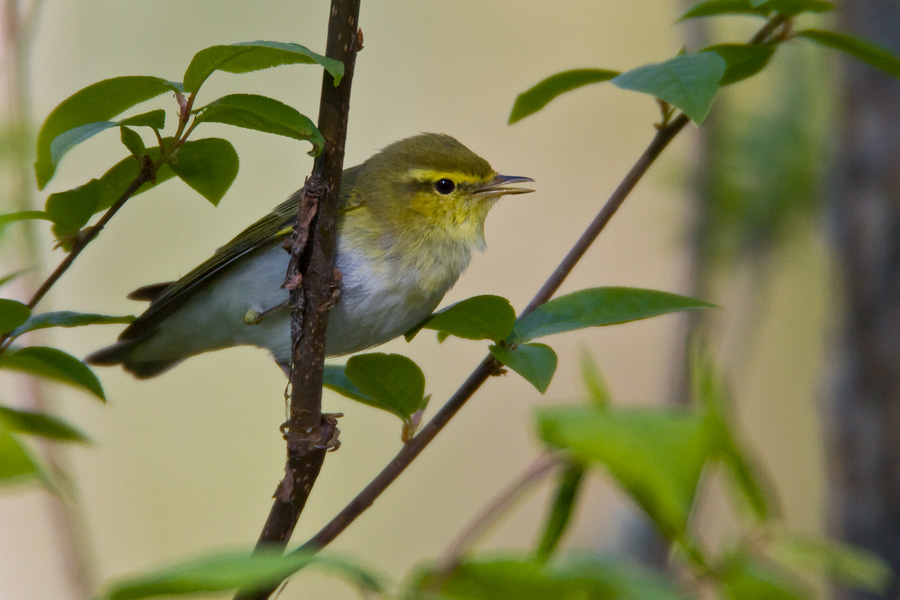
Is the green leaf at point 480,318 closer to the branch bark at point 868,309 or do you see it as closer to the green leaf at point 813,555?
the green leaf at point 813,555

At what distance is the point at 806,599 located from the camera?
3.26 feet

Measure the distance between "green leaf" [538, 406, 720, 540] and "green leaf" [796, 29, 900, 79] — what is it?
3.39 feet

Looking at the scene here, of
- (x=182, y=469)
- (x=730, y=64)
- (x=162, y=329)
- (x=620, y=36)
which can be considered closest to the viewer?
(x=730, y=64)

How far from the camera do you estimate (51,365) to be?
53.8 inches

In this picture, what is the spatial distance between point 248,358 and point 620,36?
13.3 feet

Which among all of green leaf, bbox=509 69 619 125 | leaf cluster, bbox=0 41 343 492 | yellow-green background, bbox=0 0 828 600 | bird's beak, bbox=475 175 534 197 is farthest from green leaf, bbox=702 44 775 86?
yellow-green background, bbox=0 0 828 600

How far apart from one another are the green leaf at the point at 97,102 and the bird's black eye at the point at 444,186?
64.9 inches

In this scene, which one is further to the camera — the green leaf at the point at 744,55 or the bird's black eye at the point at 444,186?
the bird's black eye at the point at 444,186

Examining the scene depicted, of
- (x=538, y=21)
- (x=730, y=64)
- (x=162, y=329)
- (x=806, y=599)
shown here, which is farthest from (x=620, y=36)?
(x=806, y=599)

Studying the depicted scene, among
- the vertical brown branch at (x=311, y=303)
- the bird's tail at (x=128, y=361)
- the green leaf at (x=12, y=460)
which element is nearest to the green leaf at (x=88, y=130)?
the vertical brown branch at (x=311, y=303)

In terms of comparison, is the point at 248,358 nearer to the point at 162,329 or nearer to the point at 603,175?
the point at 603,175

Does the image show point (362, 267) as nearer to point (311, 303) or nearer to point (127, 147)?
point (311, 303)

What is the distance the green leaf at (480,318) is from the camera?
138 centimetres

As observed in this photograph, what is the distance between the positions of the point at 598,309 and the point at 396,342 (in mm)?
4092
